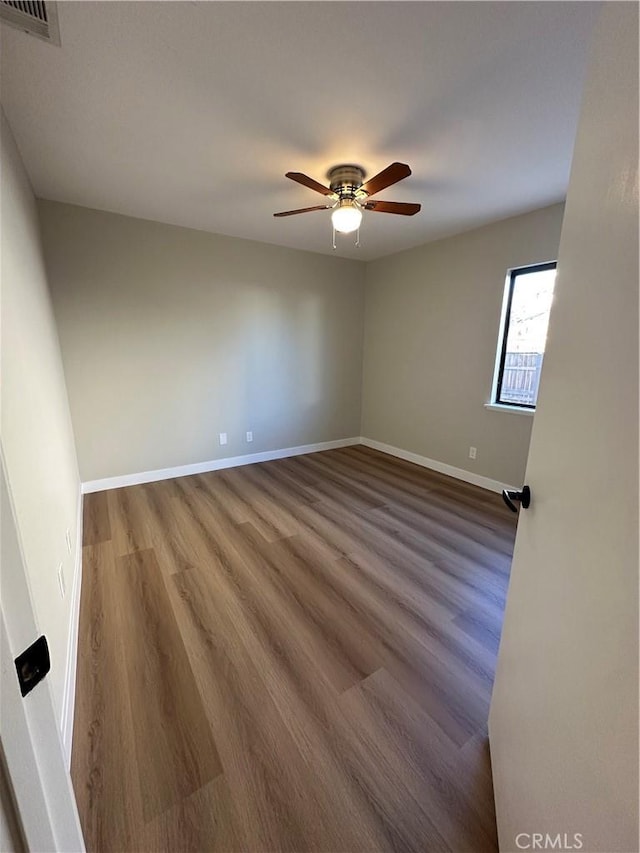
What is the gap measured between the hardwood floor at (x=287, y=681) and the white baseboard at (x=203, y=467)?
0.72m

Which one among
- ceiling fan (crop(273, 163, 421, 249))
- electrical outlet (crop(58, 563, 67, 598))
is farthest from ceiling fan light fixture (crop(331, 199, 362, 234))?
electrical outlet (crop(58, 563, 67, 598))

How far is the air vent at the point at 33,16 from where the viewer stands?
1.13 m

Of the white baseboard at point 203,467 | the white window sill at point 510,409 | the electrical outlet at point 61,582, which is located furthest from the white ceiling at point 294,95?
the white baseboard at point 203,467

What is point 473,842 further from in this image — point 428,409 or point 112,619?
point 428,409

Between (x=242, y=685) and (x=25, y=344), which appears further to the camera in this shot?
(x=25, y=344)

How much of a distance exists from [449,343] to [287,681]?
3.31m

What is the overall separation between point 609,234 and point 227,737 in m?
1.81

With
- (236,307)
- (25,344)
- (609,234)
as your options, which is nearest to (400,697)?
(609,234)

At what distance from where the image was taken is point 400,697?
1.36m

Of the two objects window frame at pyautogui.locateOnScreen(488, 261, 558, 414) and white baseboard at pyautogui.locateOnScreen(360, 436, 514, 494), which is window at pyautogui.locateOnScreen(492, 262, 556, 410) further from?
white baseboard at pyautogui.locateOnScreen(360, 436, 514, 494)

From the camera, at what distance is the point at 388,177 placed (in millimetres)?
1815

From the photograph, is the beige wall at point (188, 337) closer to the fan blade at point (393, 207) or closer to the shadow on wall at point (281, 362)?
the shadow on wall at point (281, 362)

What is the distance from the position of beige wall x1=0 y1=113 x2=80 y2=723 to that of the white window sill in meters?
3.42

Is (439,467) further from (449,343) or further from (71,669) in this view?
(71,669)
